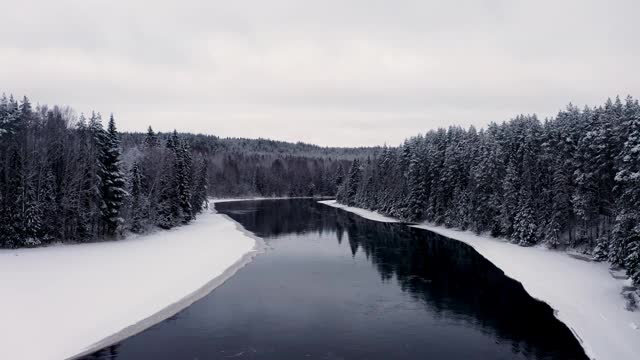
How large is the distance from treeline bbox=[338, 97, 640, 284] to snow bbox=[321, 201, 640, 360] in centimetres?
237

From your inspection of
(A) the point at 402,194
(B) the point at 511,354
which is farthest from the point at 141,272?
(A) the point at 402,194

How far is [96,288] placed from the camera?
33.2 m

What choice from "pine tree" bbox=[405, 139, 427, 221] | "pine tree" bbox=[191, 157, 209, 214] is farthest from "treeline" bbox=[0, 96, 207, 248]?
"pine tree" bbox=[405, 139, 427, 221]

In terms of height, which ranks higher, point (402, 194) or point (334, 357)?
point (402, 194)

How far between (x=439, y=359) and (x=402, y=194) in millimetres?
74972

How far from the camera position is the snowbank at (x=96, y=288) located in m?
24.5

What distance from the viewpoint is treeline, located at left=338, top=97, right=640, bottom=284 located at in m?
37.6

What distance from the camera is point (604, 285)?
117 feet

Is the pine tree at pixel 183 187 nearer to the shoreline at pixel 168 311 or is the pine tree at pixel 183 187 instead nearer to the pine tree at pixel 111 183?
the pine tree at pixel 111 183

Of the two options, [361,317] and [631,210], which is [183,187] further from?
[631,210]

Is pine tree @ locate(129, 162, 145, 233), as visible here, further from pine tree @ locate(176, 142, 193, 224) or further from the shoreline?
the shoreline

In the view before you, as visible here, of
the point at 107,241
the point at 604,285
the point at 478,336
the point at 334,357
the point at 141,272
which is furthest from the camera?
the point at 107,241

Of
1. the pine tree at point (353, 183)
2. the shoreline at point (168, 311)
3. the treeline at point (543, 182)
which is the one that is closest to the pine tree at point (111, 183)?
the shoreline at point (168, 311)

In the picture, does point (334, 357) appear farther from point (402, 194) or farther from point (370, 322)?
point (402, 194)
